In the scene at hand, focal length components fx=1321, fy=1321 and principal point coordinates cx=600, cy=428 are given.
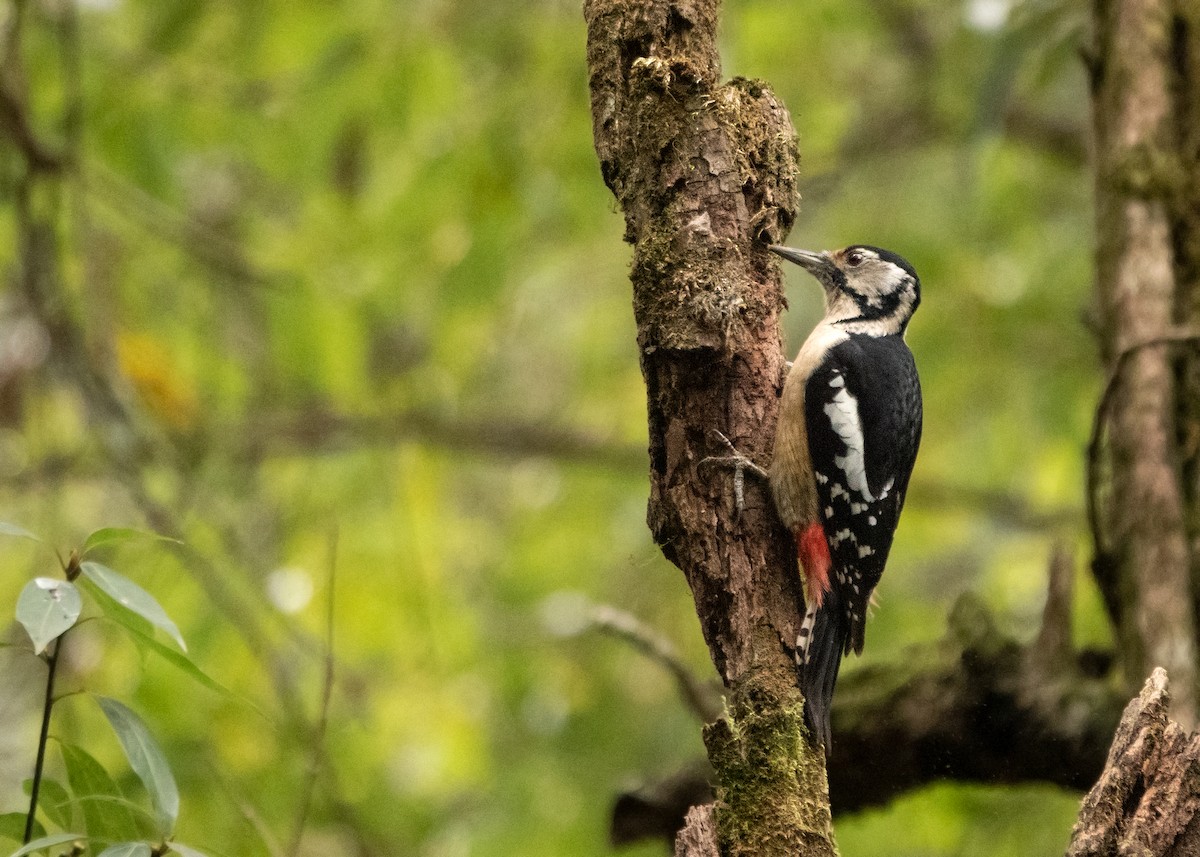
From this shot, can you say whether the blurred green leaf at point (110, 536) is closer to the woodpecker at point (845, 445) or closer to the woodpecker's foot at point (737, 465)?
the woodpecker's foot at point (737, 465)

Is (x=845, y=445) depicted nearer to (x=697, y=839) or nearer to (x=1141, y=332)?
(x=1141, y=332)

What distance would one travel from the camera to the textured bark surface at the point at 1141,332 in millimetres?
3662

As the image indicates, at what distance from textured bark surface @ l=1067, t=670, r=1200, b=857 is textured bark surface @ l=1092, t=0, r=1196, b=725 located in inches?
57.4

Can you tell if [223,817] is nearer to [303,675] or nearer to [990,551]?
Result: [303,675]

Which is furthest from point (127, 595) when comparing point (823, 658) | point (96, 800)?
point (823, 658)

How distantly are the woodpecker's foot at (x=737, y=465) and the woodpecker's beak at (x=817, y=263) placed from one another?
709 mm

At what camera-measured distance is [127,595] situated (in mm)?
2072

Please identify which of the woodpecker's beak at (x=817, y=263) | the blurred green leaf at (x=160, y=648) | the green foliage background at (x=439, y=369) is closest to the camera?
the blurred green leaf at (x=160, y=648)

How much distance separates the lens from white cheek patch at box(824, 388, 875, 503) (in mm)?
3635

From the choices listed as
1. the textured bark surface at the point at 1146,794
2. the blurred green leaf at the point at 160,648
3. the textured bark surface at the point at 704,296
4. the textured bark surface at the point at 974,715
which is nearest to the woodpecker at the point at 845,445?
the textured bark surface at the point at 704,296

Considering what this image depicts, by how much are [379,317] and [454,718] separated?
223 cm

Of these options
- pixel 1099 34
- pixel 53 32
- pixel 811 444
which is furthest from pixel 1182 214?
pixel 53 32

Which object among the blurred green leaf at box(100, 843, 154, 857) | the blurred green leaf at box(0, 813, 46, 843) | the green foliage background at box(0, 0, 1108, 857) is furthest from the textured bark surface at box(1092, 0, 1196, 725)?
the blurred green leaf at box(0, 813, 46, 843)

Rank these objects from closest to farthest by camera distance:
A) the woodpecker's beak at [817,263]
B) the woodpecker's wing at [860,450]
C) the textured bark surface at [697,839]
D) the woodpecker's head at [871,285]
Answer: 1. the textured bark surface at [697,839]
2. the woodpecker's wing at [860,450]
3. the woodpecker's beak at [817,263]
4. the woodpecker's head at [871,285]
